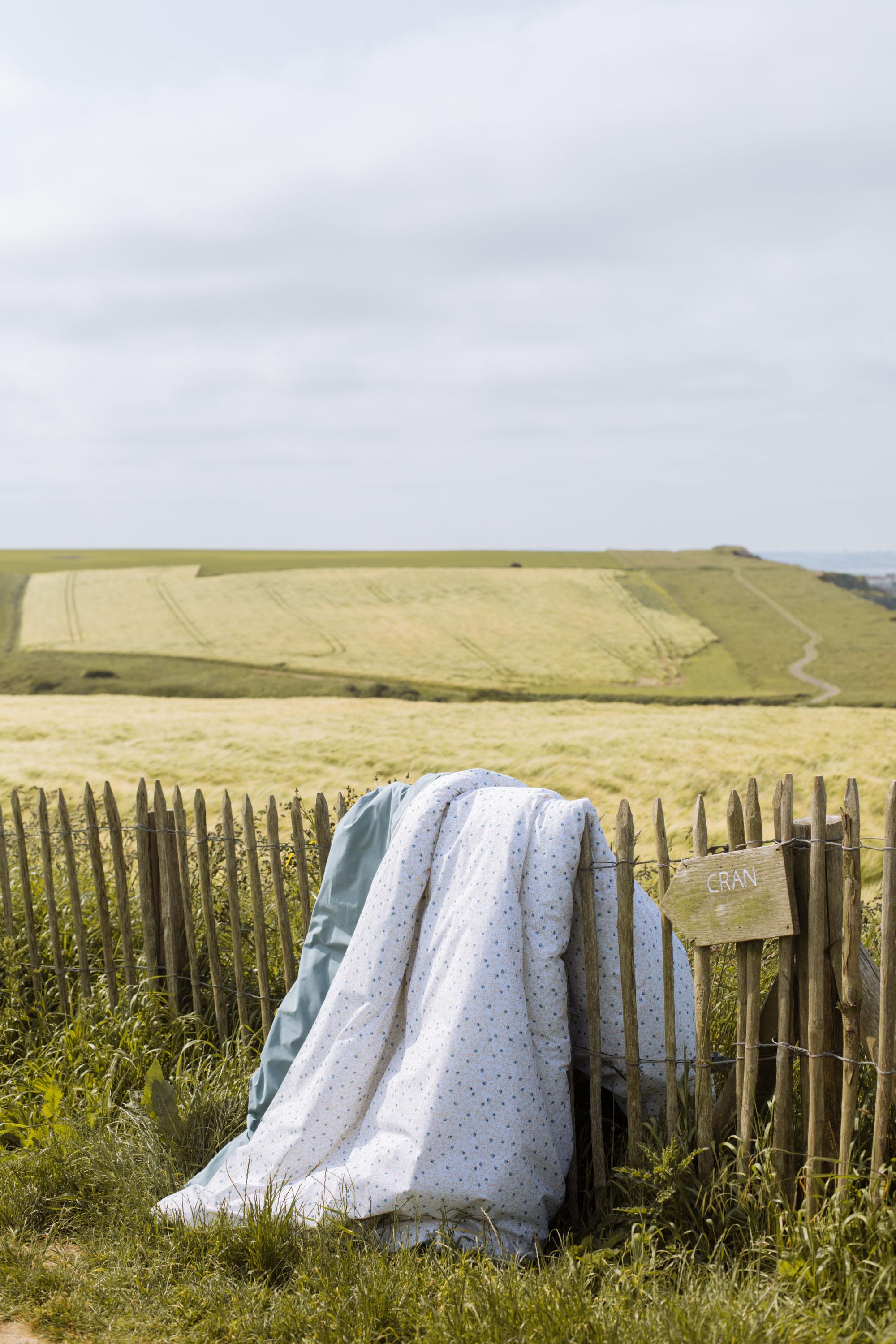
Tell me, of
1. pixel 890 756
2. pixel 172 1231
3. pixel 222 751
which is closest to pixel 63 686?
pixel 222 751

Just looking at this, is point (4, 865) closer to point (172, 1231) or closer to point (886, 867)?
point (172, 1231)

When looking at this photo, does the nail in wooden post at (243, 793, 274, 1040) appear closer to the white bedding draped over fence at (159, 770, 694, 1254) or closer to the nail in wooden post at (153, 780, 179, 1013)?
the nail in wooden post at (153, 780, 179, 1013)

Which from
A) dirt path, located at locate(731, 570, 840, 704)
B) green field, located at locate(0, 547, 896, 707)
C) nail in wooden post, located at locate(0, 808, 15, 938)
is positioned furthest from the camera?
dirt path, located at locate(731, 570, 840, 704)

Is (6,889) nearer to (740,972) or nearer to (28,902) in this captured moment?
(28,902)

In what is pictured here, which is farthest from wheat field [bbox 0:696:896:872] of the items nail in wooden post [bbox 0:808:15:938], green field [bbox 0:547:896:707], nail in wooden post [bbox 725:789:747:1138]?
green field [bbox 0:547:896:707]

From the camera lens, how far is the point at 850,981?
293 cm

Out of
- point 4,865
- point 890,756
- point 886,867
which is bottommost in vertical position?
point 890,756

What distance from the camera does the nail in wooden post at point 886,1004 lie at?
9.23ft

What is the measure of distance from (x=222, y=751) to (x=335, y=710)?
28.6 ft

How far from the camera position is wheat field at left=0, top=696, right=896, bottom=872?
18812mm

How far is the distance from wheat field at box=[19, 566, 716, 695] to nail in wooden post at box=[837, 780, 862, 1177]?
39.0 meters

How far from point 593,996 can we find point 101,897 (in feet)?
9.89

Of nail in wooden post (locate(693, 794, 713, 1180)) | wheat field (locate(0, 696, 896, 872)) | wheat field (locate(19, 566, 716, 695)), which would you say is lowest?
wheat field (locate(0, 696, 896, 872))

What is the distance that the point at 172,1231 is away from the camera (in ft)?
10.9
